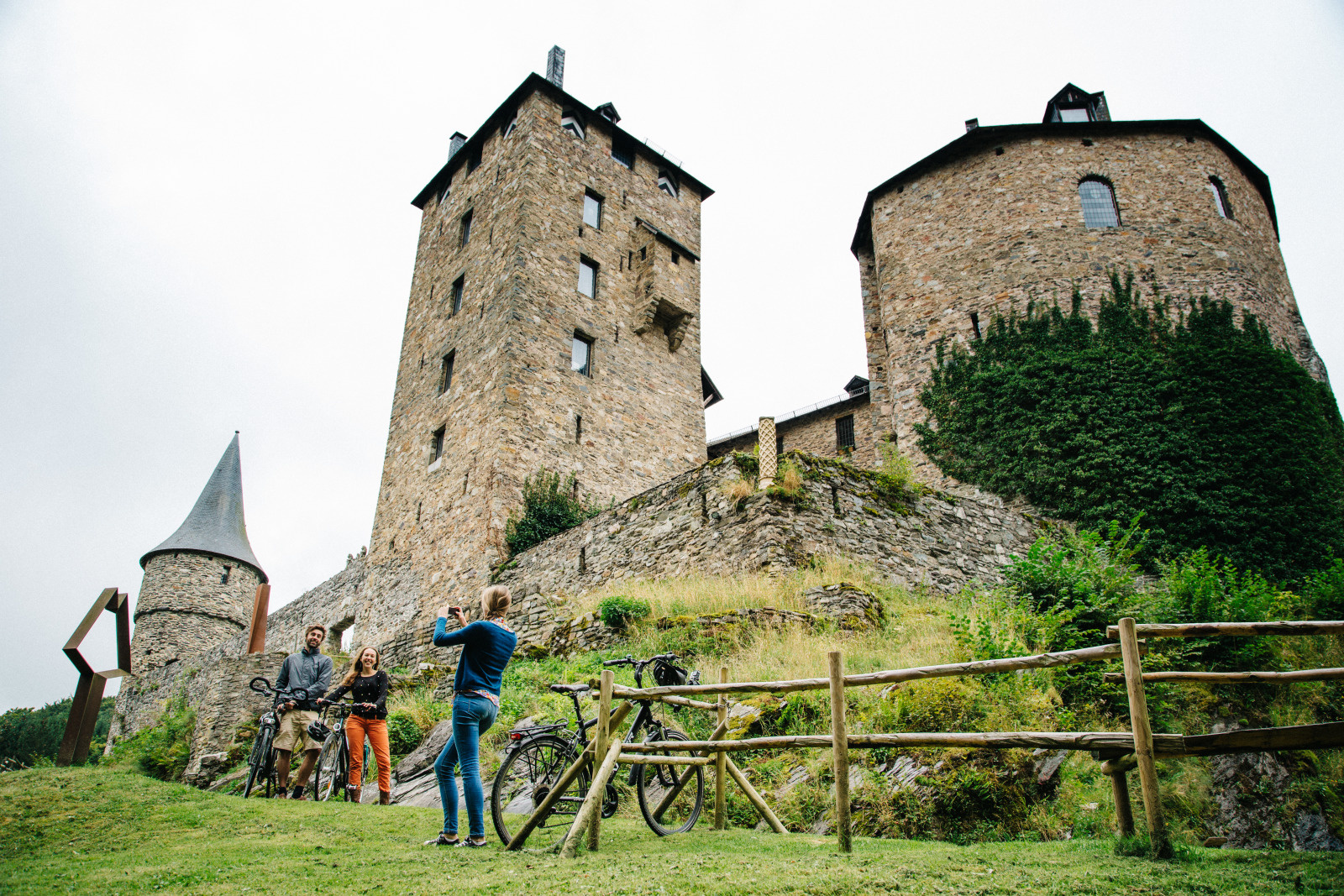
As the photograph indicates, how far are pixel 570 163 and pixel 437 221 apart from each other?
4682 millimetres

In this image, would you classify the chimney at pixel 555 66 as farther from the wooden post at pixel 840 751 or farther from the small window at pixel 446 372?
the wooden post at pixel 840 751

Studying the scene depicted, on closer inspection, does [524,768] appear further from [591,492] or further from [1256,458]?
[1256,458]

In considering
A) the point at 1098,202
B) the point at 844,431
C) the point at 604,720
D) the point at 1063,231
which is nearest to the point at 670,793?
the point at 604,720

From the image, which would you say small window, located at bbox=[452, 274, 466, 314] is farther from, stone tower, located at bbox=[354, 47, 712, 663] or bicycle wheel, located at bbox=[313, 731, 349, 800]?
bicycle wheel, located at bbox=[313, 731, 349, 800]

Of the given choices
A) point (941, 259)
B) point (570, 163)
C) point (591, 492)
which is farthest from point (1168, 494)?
point (570, 163)

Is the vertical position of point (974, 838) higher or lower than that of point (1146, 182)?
lower

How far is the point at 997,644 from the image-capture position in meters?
7.21

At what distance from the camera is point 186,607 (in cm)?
2819

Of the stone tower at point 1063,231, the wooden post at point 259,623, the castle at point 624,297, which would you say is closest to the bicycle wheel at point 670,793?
the castle at point 624,297

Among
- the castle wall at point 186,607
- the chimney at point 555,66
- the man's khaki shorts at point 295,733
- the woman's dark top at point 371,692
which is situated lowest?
the man's khaki shorts at point 295,733

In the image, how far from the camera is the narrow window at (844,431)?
2334cm

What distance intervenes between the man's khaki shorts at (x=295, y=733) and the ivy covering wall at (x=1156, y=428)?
1244 centimetres

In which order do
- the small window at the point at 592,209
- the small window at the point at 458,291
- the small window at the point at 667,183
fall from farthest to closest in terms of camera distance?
A: 1. the small window at the point at 667,183
2. the small window at the point at 592,209
3. the small window at the point at 458,291

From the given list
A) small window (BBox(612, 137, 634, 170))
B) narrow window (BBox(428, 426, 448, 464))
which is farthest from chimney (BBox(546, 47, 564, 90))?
narrow window (BBox(428, 426, 448, 464))
